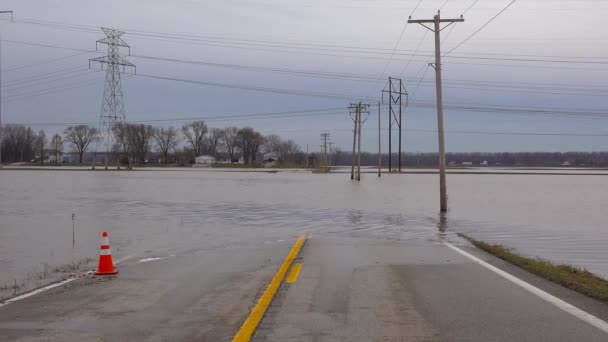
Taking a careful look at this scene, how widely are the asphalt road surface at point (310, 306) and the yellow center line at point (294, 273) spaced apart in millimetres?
82

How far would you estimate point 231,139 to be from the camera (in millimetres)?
186250

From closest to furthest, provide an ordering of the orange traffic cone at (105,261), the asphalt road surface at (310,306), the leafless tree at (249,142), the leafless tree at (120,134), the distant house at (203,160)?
the asphalt road surface at (310,306), the orange traffic cone at (105,261), the leafless tree at (120,134), the distant house at (203,160), the leafless tree at (249,142)

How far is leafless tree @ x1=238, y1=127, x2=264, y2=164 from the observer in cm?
18262

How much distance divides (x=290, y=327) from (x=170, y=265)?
18.1 feet

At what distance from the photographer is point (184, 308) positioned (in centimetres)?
735

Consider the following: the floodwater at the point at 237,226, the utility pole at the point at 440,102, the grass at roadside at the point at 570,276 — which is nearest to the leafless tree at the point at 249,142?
the floodwater at the point at 237,226

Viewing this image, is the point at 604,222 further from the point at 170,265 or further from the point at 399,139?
the point at 399,139

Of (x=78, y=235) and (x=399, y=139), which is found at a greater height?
(x=399, y=139)

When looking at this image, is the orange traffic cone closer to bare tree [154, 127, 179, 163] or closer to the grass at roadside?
the grass at roadside

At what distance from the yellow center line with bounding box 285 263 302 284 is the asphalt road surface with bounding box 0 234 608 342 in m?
0.08

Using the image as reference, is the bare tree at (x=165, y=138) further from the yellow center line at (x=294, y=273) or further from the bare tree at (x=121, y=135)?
the yellow center line at (x=294, y=273)

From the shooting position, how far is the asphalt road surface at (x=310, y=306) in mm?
6164

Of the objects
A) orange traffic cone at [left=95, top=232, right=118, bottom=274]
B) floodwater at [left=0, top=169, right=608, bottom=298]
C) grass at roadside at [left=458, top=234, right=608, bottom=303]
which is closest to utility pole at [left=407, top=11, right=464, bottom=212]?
floodwater at [left=0, top=169, right=608, bottom=298]

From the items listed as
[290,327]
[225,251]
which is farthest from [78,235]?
[290,327]
